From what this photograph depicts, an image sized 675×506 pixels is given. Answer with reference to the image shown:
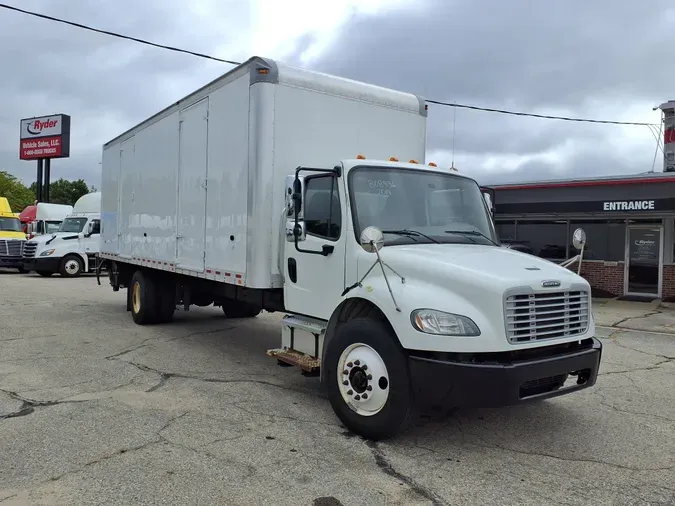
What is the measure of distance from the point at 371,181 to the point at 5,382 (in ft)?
15.2

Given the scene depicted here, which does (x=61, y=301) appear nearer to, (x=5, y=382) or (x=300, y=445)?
(x=5, y=382)

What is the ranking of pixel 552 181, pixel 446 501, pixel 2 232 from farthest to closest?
pixel 2 232 < pixel 552 181 < pixel 446 501

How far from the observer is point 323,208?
5.52 metres

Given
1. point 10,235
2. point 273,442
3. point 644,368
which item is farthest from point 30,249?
point 644,368

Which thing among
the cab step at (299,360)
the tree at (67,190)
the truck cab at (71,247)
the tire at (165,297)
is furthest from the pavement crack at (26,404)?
the tree at (67,190)

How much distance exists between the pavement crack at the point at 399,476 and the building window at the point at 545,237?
Result: 1591cm

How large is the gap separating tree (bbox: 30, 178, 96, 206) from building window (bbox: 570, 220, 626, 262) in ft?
277

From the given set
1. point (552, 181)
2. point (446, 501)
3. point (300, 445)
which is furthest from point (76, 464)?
point (552, 181)

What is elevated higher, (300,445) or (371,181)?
(371,181)

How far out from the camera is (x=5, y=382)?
6398 mm

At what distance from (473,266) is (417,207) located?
3.79ft

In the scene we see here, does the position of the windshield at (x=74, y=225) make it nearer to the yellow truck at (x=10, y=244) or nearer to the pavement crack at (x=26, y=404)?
the yellow truck at (x=10, y=244)

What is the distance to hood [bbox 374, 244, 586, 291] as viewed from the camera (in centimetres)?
436

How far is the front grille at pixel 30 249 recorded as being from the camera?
21.8m
